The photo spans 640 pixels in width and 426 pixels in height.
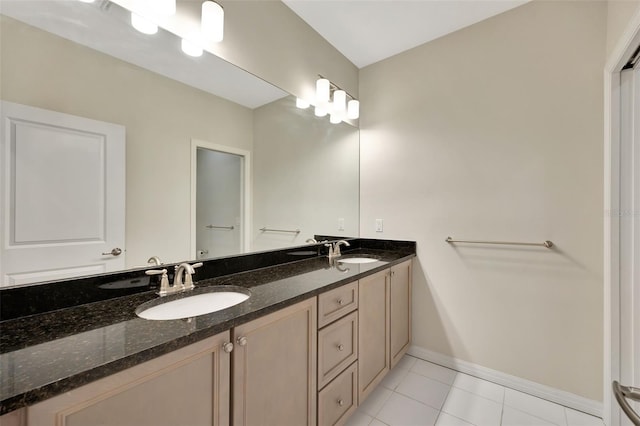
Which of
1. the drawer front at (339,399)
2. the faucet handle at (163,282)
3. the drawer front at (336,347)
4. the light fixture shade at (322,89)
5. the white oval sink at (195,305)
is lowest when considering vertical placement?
the drawer front at (339,399)

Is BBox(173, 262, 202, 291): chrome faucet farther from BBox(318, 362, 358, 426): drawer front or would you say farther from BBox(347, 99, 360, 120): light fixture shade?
BBox(347, 99, 360, 120): light fixture shade

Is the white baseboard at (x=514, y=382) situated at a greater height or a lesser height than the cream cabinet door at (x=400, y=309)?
lesser

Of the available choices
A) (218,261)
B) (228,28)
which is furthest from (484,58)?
(218,261)

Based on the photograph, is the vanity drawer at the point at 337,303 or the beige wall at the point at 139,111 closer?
the beige wall at the point at 139,111

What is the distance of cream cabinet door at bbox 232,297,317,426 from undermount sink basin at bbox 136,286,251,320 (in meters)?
0.20

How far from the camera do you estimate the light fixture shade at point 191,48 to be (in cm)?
130

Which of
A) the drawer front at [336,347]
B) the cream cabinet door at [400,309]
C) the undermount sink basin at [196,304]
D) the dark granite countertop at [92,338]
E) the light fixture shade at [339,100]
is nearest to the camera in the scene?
the dark granite countertop at [92,338]

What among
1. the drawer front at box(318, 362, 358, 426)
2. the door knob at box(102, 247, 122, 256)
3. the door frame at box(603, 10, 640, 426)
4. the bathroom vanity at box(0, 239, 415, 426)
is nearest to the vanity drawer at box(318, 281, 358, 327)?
the bathroom vanity at box(0, 239, 415, 426)

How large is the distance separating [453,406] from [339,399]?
827mm

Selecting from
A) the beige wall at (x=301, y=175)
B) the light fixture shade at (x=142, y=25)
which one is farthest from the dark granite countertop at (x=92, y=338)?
the light fixture shade at (x=142, y=25)

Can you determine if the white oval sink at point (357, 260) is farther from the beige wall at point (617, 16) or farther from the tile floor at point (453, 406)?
the beige wall at point (617, 16)

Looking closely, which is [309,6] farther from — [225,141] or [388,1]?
[225,141]

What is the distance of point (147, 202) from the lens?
119cm

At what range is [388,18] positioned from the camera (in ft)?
6.35
